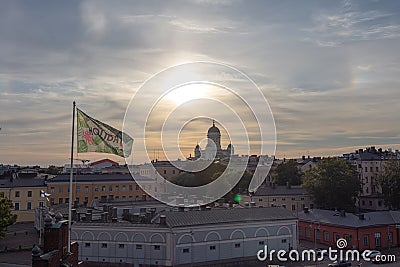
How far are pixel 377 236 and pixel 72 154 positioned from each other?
3585 cm

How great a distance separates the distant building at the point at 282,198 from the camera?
6147cm

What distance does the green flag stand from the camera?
16453 mm

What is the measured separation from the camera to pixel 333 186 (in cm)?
5947

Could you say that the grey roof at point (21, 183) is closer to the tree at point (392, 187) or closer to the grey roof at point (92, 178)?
the grey roof at point (92, 178)

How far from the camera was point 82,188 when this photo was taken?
70.4 meters

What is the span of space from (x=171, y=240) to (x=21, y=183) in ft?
116

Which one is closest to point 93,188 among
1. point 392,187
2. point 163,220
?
point 163,220

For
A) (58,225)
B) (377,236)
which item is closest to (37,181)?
(377,236)

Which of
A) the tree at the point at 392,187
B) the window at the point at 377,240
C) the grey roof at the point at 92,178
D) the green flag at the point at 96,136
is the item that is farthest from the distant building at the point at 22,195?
the tree at the point at 392,187

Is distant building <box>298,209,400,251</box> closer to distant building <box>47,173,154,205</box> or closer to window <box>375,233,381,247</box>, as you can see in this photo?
window <box>375,233,381,247</box>

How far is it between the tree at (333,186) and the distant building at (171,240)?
25.5 meters
